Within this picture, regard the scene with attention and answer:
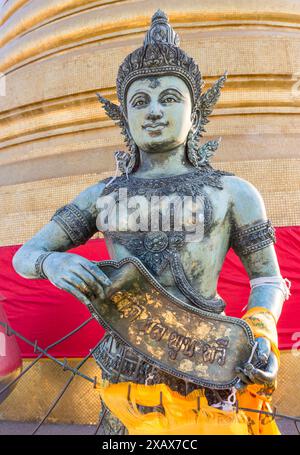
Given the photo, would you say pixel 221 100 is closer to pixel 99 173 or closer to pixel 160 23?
pixel 99 173

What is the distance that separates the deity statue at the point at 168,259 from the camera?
52.0 inches

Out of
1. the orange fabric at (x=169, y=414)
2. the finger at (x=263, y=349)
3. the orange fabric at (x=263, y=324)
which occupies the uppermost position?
the orange fabric at (x=263, y=324)

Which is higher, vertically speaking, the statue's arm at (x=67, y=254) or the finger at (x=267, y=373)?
the statue's arm at (x=67, y=254)

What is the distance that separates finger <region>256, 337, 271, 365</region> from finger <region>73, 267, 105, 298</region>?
0.50 m

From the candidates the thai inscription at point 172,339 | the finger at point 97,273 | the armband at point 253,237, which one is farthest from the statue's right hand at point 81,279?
the armband at point 253,237

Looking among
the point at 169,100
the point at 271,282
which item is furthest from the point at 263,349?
the point at 169,100

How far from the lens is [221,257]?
159cm

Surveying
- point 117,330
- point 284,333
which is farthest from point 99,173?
point 117,330

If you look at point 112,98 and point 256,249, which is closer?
point 256,249

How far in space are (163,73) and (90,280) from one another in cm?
80

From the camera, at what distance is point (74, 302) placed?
3.35 m

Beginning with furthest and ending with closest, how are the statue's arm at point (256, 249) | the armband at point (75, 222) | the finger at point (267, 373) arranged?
the armband at point (75, 222)
the statue's arm at point (256, 249)
the finger at point (267, 373)

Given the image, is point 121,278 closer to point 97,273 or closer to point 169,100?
point 97,273

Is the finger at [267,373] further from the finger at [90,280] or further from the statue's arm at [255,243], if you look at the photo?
the finger at [90,280]
